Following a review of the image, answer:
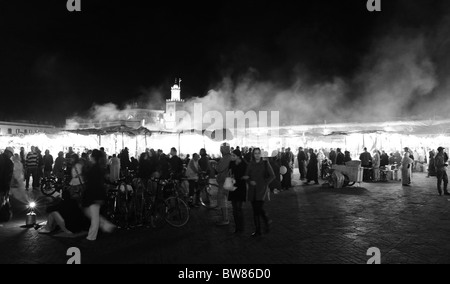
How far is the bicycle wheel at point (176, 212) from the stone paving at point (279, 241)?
206 millimetres

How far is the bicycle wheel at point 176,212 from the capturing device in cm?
741

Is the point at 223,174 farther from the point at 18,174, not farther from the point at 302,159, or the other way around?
the point at 302,159

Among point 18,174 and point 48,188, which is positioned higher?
point 18,174

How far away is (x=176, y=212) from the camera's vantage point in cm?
747

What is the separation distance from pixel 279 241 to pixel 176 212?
2.30 metres

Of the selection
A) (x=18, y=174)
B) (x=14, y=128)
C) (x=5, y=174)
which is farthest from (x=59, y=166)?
(x=14, y=128)

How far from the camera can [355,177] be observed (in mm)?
14359

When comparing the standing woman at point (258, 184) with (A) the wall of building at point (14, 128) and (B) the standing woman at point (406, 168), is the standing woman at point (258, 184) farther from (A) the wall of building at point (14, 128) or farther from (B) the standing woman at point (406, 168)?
(A) the wall of building at point (14, 128)

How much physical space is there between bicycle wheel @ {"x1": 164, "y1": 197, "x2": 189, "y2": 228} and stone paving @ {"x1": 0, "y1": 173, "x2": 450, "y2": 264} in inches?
8.1

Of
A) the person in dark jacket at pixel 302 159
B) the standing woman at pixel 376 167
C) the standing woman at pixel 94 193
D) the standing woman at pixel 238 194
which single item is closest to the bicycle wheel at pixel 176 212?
the standing woman at pixel 238 194

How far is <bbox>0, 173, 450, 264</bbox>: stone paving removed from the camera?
524 centimetres

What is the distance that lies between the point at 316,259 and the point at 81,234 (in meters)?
4.10

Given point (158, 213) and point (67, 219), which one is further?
point (158, 213)

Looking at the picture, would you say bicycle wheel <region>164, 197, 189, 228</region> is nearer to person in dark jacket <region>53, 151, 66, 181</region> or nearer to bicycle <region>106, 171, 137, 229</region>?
bicycle <region>106, 171, 137, 229</region>
